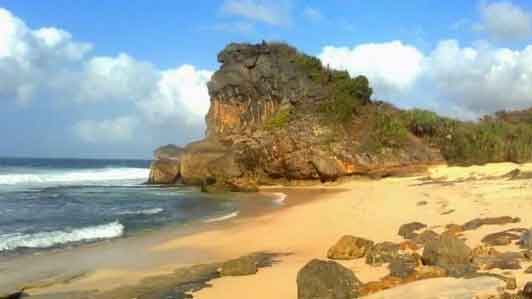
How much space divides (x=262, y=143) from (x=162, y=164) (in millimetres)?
11333

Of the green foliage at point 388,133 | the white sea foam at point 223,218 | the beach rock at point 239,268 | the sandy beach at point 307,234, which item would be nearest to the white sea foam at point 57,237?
the sandy beach at point 307,234

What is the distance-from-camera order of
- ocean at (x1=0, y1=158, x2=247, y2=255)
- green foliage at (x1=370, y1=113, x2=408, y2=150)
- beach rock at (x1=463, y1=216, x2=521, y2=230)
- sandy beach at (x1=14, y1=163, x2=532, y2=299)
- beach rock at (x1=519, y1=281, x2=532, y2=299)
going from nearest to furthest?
beach rock at (x1=519, y1=281, x2=532, y2=299), sandy beach at (x1=14, y1=163, x2=532, y2=299), beach rock at (x1=463, y1=216, x2=521, y2=230), ocean at (x1=0, y1=158, x2=247, y2=255), green foliage at (x1=370, y1=113, x2=408, y2=150)

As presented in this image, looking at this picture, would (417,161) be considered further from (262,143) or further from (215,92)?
(215,92)

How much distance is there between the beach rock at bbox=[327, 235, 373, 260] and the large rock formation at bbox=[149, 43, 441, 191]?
913 inches

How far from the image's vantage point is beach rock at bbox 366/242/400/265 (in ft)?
32.6

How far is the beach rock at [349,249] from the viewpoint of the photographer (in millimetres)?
10875

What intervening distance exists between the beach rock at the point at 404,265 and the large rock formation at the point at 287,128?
81.8 feet

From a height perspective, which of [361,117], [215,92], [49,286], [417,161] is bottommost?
[49,286]

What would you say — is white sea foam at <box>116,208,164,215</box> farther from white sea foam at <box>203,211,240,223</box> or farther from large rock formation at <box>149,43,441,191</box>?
large rock formation at <box>149,43,441,191</box>

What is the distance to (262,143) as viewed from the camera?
39.2 meters

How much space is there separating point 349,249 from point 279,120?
29.5m

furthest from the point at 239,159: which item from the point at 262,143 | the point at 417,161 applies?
the point at 417,161

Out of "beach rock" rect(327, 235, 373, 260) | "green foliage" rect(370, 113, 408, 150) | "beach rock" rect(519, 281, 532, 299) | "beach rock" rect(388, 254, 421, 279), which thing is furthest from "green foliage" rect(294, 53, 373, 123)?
"beach rock" rect(519, 281, 532, 299)

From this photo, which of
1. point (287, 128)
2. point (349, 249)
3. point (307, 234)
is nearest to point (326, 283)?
point (349, 249)
